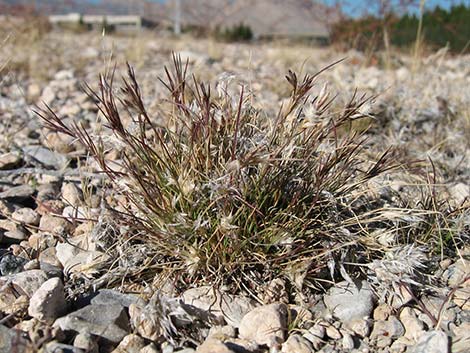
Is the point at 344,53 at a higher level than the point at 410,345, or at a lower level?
higher

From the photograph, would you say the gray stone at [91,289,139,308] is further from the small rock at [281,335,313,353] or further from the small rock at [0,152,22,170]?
the small rock at [0,152,22,170]

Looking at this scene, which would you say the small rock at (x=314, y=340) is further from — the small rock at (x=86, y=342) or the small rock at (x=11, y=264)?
the small rock at (x=11, y=264)

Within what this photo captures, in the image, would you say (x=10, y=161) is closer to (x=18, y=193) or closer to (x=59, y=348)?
(x=18, y=193)

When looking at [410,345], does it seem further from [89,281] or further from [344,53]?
[344,53]

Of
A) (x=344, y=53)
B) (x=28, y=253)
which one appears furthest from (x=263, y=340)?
(x=344, y=53)

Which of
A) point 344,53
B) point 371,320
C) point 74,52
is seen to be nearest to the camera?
point 371,320

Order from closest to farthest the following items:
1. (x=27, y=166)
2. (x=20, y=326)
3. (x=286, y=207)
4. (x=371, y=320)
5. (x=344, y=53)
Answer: (x=20, y=326) < (x=371, y=320) < (x=286, y=207) < (x=27, y=166) < (x=344, y=53)

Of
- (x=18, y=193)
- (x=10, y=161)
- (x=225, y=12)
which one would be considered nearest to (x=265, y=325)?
(x=18, y=193)

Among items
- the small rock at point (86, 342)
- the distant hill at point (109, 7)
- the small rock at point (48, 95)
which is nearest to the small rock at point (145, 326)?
the small rock at point (86, 342)
